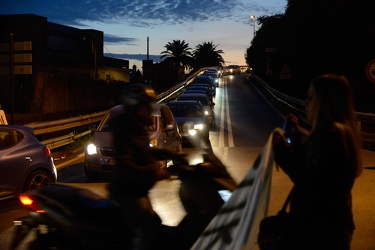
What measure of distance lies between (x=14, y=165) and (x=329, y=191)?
272 inches

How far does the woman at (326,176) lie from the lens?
3.05 metres

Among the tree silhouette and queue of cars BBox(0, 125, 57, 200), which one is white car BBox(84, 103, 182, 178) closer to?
queue of cars BBox(0, 125, 57, 200)

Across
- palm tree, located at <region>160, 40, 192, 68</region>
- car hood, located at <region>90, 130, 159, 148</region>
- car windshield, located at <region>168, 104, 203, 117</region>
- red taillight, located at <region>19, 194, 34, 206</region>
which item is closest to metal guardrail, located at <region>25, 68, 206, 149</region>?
car hood, located at <region>90, 130, 159, 148</region>

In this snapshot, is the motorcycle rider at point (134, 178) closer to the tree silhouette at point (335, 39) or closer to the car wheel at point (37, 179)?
the car wheel at point (37, 179)

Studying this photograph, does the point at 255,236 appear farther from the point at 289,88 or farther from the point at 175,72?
the point at 175,72

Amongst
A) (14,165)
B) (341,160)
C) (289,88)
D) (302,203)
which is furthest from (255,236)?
(289,88)

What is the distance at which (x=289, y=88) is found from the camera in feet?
181

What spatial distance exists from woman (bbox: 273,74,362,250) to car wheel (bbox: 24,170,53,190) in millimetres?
6850

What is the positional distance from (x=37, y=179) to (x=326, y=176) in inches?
288

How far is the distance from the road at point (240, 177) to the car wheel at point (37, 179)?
1.34 feet

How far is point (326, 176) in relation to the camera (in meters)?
3.05

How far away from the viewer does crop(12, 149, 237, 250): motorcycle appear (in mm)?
4570

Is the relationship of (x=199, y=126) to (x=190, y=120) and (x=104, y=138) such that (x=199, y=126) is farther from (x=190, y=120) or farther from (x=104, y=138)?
(x=104, y=138)

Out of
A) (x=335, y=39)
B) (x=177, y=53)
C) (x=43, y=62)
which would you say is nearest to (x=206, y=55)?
(x=177, y=53)
